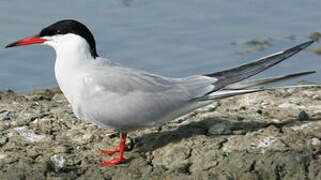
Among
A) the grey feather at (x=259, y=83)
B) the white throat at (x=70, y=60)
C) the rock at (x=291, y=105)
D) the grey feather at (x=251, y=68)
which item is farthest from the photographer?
the rock at (x=291, y=105)

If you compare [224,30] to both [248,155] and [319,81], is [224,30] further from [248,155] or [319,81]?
[248,155]

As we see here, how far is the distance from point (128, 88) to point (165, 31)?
3120 millimetres

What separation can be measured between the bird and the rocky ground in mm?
190

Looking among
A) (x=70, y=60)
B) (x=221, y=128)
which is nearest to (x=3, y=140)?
(x=70, y=60)

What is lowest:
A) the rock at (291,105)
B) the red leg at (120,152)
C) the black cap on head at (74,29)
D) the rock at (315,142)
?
the red leg at (120,152)

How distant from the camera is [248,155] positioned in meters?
5.82

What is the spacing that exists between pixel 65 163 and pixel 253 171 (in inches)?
49.6

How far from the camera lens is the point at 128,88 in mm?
6066

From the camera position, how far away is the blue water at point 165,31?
8602mm

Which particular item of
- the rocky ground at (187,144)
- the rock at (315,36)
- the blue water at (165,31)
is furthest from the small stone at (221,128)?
the rock at (315,36)

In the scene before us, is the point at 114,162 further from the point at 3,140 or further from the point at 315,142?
the point at 315,142

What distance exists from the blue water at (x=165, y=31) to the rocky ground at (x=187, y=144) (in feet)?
5.37

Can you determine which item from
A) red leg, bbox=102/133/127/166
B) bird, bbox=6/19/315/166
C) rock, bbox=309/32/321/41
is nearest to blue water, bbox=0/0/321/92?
rock, bbox=309/32/321/41

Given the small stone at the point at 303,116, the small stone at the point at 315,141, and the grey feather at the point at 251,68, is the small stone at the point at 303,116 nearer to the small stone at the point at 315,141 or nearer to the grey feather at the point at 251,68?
the small stone at the point at 315,141
